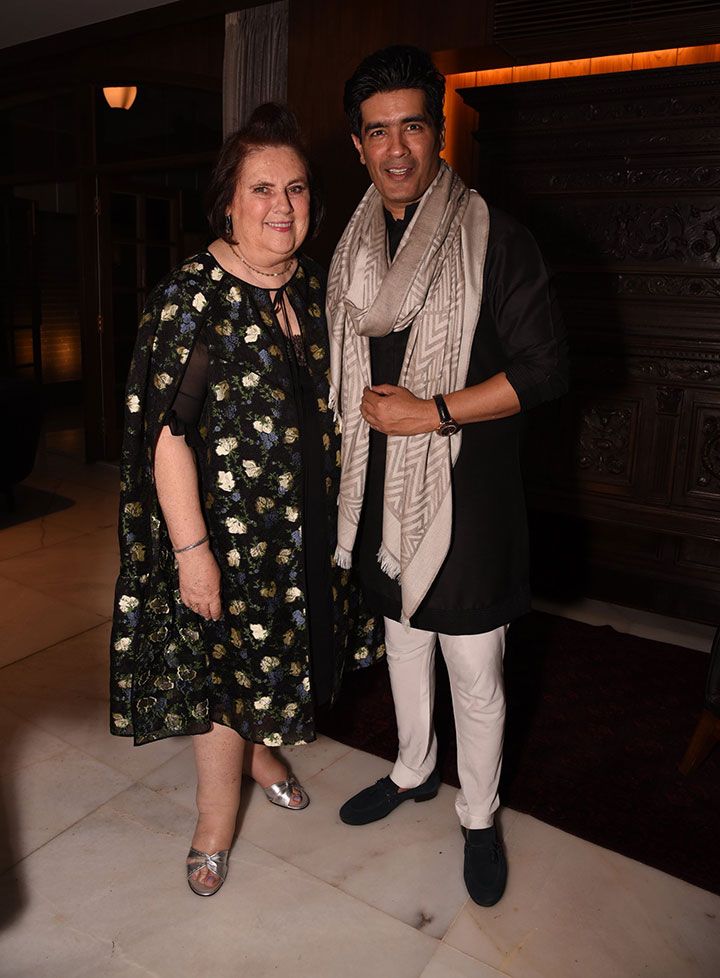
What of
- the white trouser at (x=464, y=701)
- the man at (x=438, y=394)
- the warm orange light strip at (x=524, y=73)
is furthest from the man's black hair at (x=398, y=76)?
the warm orange light strip at (x=524, y=73)

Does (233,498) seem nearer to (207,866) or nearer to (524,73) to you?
(207,866)

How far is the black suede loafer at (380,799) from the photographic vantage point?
2.03 meters

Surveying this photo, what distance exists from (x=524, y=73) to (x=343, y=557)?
2.90 metres

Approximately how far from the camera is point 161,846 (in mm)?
1945

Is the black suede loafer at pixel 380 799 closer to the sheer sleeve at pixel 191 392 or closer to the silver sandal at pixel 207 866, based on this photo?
the silver sandal at pixel 207 866

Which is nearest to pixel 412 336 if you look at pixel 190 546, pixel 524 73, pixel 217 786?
pixel 190 546

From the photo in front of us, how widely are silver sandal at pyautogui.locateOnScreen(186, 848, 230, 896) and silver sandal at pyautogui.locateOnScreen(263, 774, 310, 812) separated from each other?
269mm

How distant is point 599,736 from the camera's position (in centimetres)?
247

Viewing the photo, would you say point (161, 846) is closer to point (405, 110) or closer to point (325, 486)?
point (325, 486)

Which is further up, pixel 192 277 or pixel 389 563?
pixel 192 277

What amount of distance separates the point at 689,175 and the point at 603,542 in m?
1.55

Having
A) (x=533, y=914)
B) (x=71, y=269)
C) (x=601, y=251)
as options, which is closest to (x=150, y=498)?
(x=533, y=914)

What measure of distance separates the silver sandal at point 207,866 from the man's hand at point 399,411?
1054 mm

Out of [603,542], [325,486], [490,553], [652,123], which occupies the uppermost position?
[652,123]
